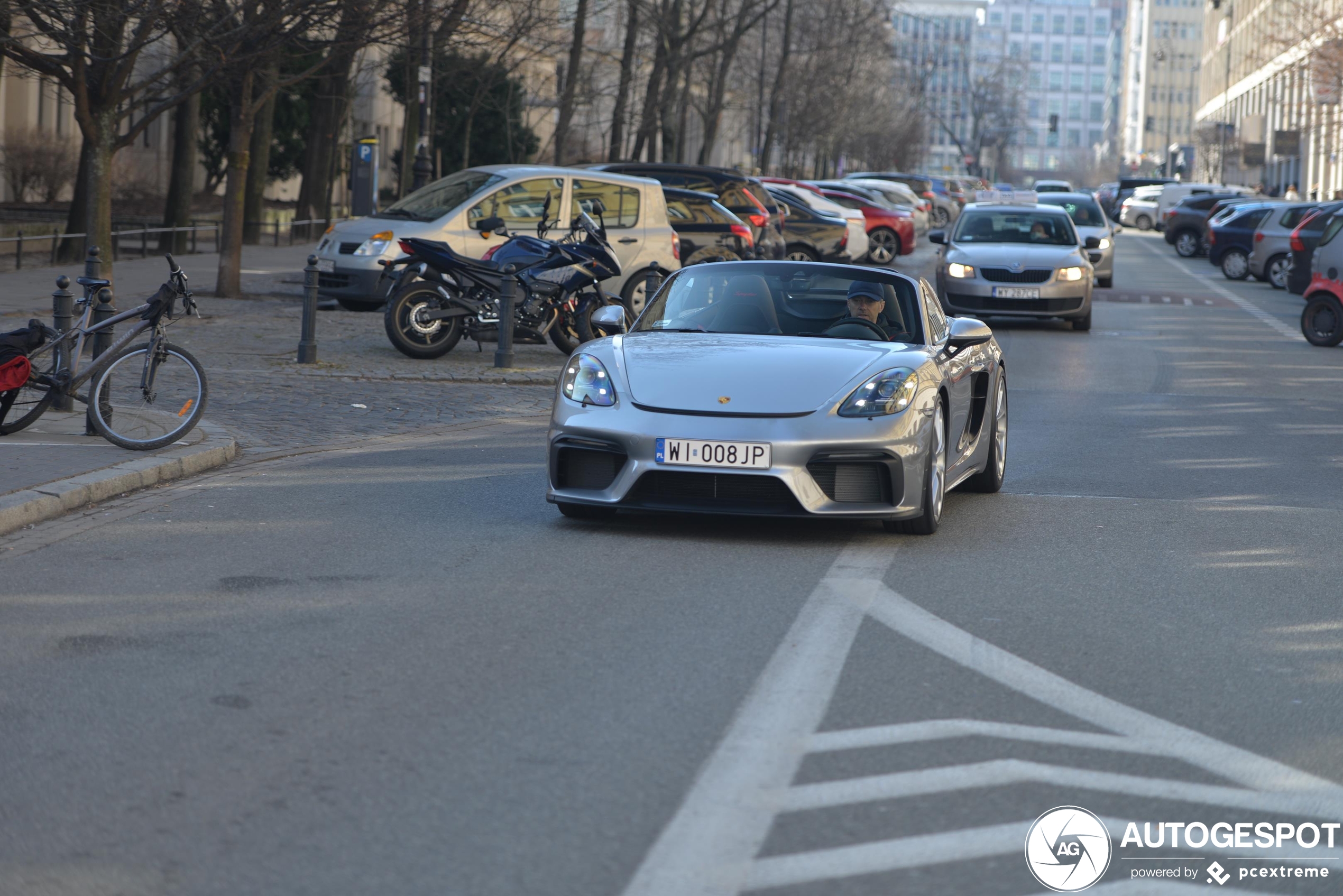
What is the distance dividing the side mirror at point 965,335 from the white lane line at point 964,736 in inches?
159

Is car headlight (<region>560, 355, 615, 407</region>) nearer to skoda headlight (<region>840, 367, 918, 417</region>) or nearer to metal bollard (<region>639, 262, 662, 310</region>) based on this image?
skoda headlight (<region>840, 367, 918, 417</region>)

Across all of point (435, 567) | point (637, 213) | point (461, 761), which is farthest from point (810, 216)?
point (461, 761)

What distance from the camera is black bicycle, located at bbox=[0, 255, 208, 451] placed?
32.7ft

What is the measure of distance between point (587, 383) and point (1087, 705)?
3.43 m

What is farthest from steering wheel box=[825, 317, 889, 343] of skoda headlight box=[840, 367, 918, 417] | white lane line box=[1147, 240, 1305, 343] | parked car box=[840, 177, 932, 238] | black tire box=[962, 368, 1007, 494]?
parked car box=[840, 177, 932, 238]

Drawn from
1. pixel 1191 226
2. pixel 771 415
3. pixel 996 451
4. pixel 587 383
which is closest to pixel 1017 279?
pixel 996 451

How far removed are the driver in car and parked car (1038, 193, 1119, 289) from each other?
21920 mm

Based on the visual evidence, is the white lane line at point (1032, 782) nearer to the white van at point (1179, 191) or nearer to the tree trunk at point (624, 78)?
the tree trunk at point (624, 78)

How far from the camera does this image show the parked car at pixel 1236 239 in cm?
3812

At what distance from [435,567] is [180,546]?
1.23 metres

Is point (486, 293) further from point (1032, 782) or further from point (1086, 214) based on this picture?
point (1086, 214)

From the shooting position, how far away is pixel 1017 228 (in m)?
23.7

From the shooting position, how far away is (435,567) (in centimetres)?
725

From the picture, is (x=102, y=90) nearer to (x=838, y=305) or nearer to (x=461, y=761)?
(x=838, y=305)
